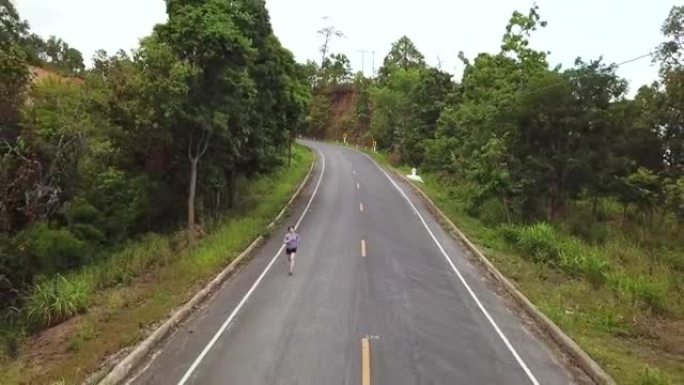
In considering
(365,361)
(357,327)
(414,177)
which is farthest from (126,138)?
(414,177)

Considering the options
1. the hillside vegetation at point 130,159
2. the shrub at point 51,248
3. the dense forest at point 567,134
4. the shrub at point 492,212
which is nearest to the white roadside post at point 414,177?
the dense forest at point 567,134

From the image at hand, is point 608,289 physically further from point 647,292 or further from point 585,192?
point 585,192

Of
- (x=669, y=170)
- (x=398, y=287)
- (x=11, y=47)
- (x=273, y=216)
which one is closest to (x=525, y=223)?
(x=669, y=170)

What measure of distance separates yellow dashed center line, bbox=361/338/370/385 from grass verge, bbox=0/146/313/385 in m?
4.67

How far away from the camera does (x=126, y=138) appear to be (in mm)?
26797

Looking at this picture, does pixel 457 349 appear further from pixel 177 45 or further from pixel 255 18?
pixel 255 18

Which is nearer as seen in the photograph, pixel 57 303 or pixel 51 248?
pixel 57 303

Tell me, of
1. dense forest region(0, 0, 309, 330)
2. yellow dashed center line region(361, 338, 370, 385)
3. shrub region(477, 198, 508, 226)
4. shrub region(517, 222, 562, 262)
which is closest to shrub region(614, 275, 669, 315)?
shrub region(517, 222, 562, 262)

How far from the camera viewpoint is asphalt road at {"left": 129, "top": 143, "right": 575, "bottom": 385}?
11742 millimetres

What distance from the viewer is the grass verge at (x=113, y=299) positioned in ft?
43.3

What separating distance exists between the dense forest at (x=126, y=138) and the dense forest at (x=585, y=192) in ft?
37.9

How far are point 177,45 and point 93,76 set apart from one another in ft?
18.4

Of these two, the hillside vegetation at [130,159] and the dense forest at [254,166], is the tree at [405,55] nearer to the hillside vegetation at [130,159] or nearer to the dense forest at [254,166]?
the dense forest at [254,166]

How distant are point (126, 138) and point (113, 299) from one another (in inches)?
416
